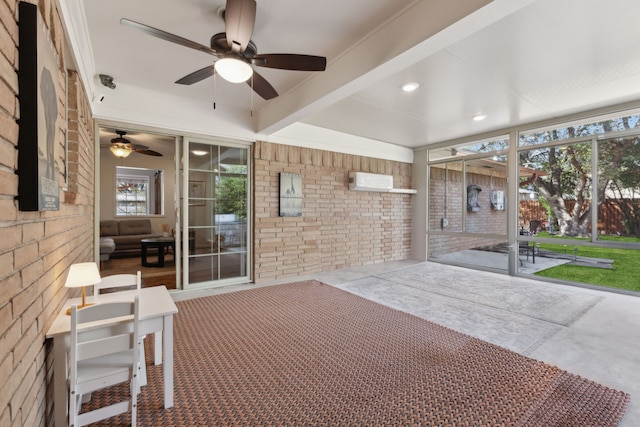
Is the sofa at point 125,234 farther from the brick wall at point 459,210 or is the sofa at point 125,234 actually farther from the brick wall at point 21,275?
the brick wall at point 459,210

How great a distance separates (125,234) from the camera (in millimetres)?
7094

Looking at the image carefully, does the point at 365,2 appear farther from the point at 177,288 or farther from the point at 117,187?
the point at 117,187

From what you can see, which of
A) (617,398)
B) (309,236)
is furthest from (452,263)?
(617,398)

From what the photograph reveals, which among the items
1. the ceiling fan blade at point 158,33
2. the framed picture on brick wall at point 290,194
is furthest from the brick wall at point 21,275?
the framed picture on brick wall at point 290,194

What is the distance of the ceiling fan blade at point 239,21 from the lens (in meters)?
1.77

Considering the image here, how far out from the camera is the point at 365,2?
2.14m

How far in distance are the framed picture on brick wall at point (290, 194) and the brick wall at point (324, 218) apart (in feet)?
0.29

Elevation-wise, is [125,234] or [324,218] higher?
[324,218]

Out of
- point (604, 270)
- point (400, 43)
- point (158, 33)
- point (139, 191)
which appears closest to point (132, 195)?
point (139, 191)

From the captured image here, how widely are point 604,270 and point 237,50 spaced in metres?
7.07

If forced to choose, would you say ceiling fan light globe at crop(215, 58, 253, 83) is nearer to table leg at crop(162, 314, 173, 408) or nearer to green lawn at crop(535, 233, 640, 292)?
table leg at crop(162, 314, 173, 408)

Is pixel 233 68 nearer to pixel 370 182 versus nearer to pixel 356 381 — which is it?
pixel 356 381

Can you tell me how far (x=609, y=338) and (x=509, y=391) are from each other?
1.64 meters

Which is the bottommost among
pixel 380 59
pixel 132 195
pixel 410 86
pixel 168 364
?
pixel 168 364
